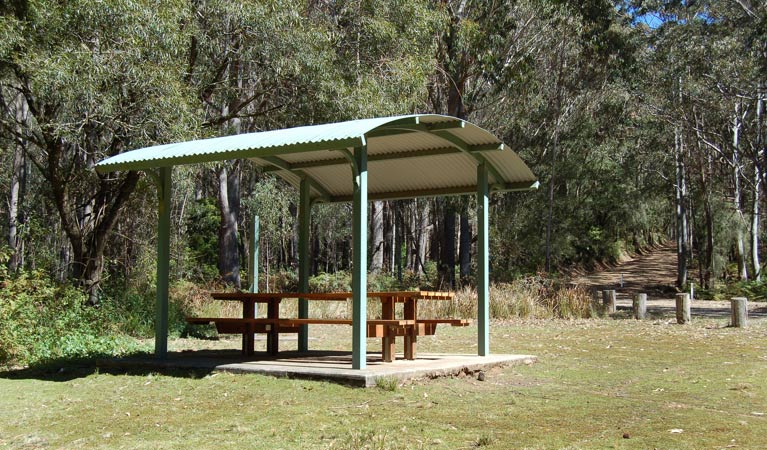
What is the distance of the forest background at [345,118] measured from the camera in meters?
13.4

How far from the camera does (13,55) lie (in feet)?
41.7

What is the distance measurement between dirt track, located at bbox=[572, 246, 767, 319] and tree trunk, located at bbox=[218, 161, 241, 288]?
447 inches

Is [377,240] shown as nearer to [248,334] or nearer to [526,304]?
[526,304]

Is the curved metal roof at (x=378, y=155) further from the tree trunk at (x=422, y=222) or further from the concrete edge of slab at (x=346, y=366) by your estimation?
the tree trunk at (x=422, y=222)

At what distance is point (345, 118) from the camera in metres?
17.4

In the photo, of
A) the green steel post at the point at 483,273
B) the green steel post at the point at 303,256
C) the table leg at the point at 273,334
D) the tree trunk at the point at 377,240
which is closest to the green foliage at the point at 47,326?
the table leg at the point at 273,334

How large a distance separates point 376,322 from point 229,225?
20.3 meters

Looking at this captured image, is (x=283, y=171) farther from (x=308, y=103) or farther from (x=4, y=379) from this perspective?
(x=308, y=103)

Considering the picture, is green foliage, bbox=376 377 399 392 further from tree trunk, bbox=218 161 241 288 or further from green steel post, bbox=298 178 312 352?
tree trunk, bbox=218 161 241 288

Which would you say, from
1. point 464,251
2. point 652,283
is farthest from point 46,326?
point 652,283

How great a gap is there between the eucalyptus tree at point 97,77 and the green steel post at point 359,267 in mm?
5962

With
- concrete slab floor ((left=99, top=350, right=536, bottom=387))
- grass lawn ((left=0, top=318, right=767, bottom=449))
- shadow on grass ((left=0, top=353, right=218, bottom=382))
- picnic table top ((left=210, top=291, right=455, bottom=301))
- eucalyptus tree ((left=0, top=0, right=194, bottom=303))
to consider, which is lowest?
grass lawn ((left=0, top=318, right=767, bottom=449))

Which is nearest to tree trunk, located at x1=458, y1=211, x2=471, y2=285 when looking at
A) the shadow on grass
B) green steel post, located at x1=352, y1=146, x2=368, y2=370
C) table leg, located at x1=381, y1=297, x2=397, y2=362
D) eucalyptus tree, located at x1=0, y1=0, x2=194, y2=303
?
eucalyptus tree, located at x1=0, y1=0, x2=194, y2=303

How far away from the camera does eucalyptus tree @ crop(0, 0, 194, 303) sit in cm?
1274
